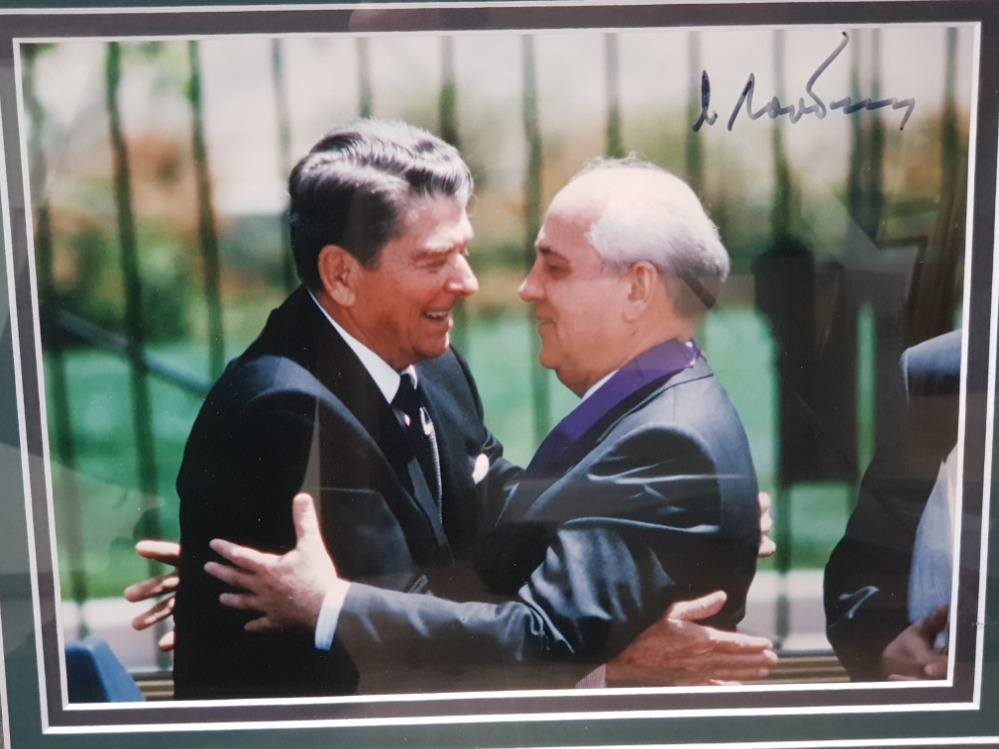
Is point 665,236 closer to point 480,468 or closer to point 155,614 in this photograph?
point 480,468

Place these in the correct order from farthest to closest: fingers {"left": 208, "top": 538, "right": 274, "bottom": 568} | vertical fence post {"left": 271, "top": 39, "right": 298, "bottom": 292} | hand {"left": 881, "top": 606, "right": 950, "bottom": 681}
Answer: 1. hand {"left": 881, "top": 606, "right": 950, "bottom": 681}
2. fingers {"left": 208, "top": 538, "right": 274, "bottom": 568}
3. vertical fence post {"left": 271, "top": 39, "right": 298, "bottom": 292}

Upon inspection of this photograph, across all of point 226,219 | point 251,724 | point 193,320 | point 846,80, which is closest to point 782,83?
point 846,80

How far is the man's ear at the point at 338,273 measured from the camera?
174 cm

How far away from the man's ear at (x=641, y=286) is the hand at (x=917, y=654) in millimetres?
891

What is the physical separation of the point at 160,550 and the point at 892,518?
1.49m

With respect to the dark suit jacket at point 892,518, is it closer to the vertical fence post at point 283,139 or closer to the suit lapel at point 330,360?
the suit lapel at point 330,360

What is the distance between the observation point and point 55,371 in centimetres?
179

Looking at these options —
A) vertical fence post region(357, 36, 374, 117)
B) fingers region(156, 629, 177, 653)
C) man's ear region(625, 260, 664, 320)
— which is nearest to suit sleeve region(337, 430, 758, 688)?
man's ear region(625, 260, 664, 320)

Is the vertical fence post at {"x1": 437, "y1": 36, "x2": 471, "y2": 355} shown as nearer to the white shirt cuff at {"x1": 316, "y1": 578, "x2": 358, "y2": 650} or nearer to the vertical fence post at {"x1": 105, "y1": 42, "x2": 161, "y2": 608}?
the vertical fence post at {"x1": 105, "y1": 42, "x2": 161, "y2": 608}

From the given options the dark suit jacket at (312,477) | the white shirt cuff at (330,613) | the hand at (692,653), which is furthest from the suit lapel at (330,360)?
the hand at (692,653)

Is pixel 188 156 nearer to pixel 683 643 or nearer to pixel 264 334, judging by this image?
pixel 264 334

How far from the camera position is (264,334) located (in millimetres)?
1763

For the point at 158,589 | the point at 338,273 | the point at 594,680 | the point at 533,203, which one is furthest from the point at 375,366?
the point at 594,680

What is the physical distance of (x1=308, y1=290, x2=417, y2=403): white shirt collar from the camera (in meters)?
1.77
